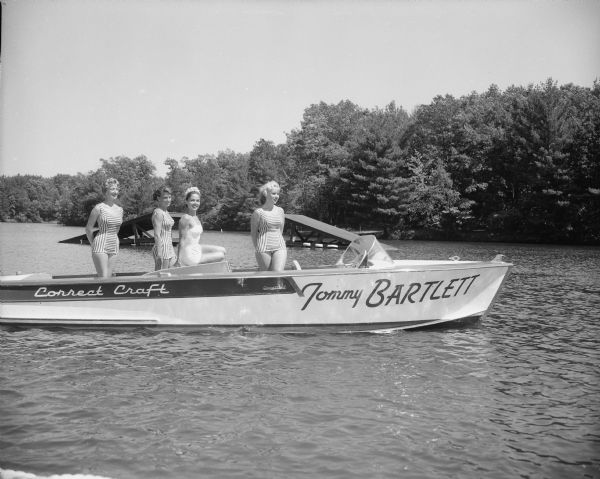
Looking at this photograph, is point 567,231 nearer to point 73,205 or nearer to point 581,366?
point 581,366

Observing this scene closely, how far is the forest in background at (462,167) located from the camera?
147ft

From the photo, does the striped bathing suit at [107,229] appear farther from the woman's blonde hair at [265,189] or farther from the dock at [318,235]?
the dock at [318,235]

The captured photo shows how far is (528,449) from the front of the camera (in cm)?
494

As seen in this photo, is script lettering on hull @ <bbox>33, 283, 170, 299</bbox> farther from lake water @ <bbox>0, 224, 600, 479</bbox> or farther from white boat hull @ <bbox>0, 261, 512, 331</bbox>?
lake water @ <bbox>0, 224, 600, 479</bbox>

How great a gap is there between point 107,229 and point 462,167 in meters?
51.0

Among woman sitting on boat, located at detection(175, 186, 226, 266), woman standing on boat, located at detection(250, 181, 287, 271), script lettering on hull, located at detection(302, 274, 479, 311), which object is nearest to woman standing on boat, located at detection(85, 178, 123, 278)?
woman sitting on boat, located at detection(175, 186, 226, 266)

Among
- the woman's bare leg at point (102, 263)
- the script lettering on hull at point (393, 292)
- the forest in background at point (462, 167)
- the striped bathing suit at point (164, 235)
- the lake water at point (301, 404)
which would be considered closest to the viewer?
the lake water at point (301, 404)

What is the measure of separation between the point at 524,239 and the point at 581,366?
41.6m

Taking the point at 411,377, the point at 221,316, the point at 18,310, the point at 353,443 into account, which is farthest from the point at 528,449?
the point at 18,310

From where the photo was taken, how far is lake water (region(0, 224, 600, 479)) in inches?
184

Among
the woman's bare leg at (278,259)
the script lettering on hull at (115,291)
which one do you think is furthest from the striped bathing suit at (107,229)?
the woman's bare leg at (278,259)

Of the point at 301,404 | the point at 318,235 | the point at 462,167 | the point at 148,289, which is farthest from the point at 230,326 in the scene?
the point at 462,167

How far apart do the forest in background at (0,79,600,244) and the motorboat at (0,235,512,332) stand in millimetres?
36531

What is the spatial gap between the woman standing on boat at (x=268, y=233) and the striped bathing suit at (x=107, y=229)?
2.21 meters
